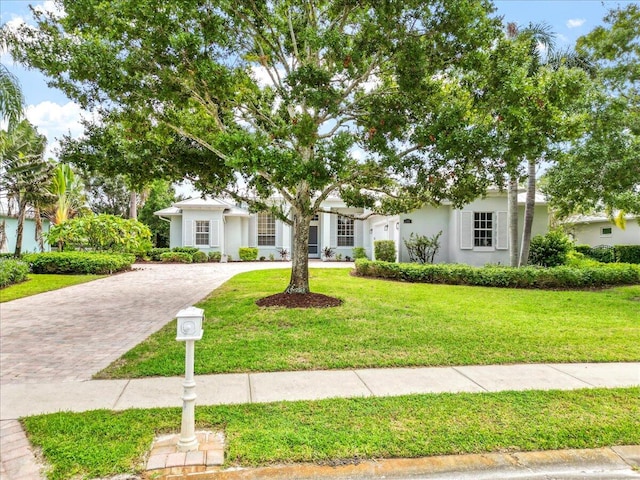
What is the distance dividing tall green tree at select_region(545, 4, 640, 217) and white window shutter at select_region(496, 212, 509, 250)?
6244 millimetres

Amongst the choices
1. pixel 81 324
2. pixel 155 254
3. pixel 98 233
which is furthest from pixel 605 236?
pixel 98 233

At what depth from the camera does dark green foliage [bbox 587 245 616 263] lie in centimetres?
2262

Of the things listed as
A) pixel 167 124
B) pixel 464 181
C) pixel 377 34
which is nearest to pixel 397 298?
pixel 464 181

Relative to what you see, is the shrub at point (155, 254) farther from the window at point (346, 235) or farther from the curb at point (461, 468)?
the curb at point (461, 468)

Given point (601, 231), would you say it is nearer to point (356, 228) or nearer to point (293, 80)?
point (356, 228)

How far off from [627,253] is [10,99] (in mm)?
28212

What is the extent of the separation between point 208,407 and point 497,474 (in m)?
2.58

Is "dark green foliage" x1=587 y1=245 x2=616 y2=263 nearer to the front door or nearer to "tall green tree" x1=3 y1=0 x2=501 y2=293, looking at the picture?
the front door

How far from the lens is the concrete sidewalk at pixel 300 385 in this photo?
4125mm

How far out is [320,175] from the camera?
705 cm

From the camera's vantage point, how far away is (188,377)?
330 centimetres

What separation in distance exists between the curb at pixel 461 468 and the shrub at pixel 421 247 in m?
13.8

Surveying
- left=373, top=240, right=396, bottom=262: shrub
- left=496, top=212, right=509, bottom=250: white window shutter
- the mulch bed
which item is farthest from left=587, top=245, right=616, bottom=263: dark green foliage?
the mulch bed

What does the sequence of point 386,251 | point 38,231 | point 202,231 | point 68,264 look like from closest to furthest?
point 68,264, point 386,251, point 202,231, point 38,231
